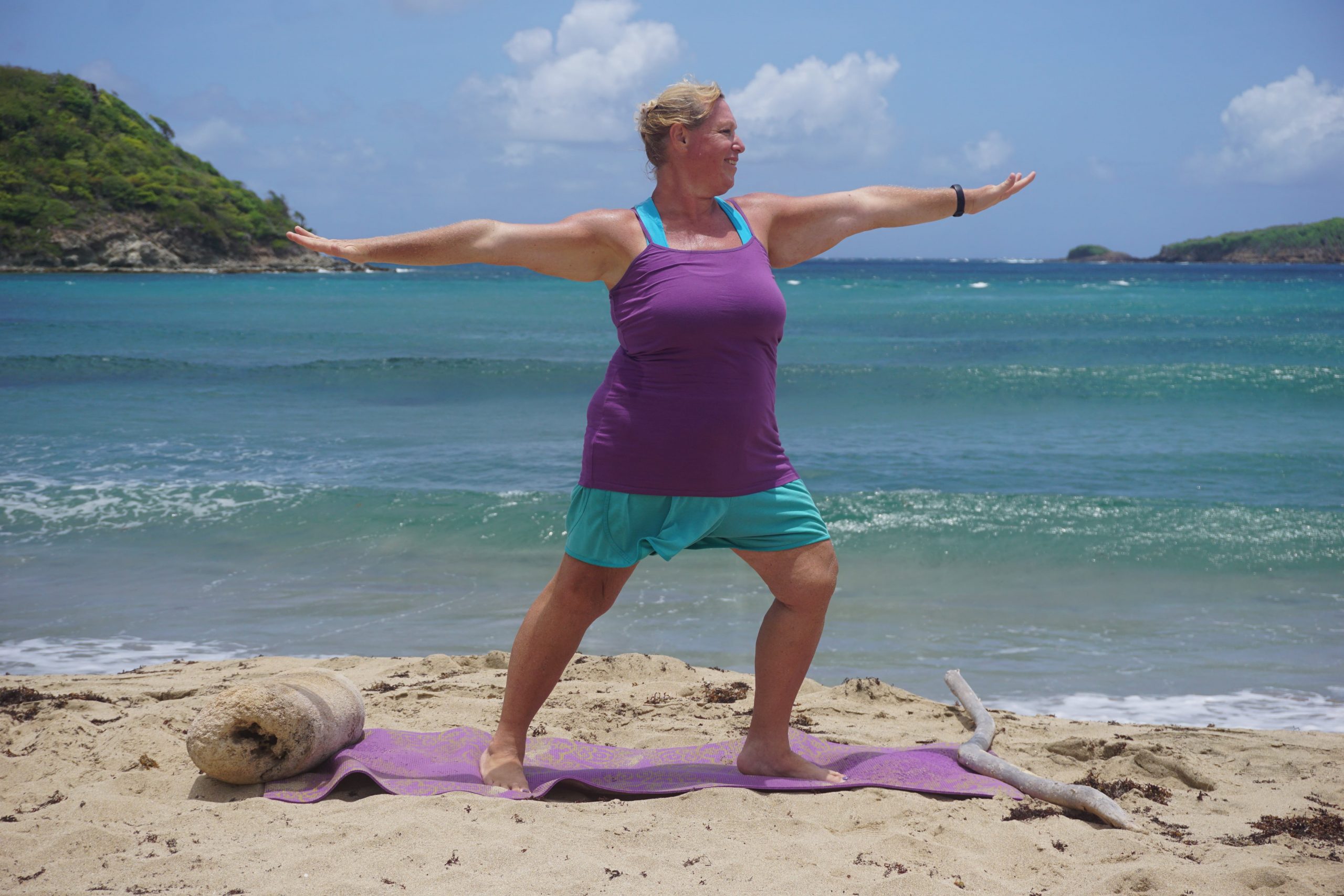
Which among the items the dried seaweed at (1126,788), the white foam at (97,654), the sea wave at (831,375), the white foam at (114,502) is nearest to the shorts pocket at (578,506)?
the dried seaweed at (1126,788)

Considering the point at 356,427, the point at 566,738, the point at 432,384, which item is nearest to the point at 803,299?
the point at 432,384

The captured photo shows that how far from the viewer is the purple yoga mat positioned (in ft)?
Result: 11.3

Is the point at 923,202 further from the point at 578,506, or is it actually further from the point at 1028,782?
the point at 1028,782

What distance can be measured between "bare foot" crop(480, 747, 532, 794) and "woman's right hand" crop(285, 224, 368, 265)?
160cm

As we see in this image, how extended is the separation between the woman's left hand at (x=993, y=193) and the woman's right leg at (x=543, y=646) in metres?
1.75

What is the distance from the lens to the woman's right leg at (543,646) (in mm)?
3387

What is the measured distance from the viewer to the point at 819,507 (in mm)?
9375

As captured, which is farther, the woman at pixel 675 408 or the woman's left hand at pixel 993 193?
the woman's left hand at pixel 993 193

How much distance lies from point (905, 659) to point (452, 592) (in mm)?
2916

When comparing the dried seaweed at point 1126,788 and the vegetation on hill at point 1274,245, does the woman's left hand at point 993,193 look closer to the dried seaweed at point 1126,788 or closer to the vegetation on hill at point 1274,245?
the dried seaweed at point 1126,788

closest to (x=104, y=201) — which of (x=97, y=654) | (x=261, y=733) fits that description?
(x=97, y=654)

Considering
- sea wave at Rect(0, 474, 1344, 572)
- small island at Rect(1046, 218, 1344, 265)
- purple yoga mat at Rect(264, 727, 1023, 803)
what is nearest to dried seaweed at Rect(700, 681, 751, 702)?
purple yoga mat at Rect(264, 727, 1023, 803)

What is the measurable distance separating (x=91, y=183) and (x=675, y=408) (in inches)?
3206

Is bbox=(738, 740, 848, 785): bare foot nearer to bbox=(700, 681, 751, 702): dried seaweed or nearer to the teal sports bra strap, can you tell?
bbox=(700, 681, 751, 702): dried seaweed
